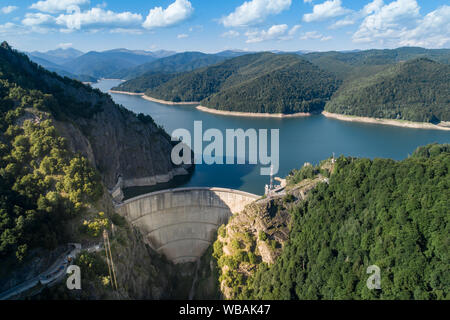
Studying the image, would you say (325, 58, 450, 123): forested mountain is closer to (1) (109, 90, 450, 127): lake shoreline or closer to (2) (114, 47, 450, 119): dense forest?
(2) (114, 47, 450, 119): dense forest

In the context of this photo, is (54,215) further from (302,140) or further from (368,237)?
(302,140)

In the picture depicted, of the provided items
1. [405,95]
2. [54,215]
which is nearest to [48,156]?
[54,215]

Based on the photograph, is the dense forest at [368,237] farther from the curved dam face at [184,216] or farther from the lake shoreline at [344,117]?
the lake shoreline at [344,117]

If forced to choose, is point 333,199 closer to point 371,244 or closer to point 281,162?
point 371,244

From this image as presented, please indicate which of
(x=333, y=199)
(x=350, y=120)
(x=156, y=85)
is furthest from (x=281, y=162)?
(x=156, y=85)

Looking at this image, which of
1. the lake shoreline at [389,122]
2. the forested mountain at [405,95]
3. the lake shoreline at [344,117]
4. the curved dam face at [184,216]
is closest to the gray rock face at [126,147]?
the curved dam face at [184,216]

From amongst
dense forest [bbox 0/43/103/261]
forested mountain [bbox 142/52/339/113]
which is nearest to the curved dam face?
dense forest [bbox 0/43/103/261]
